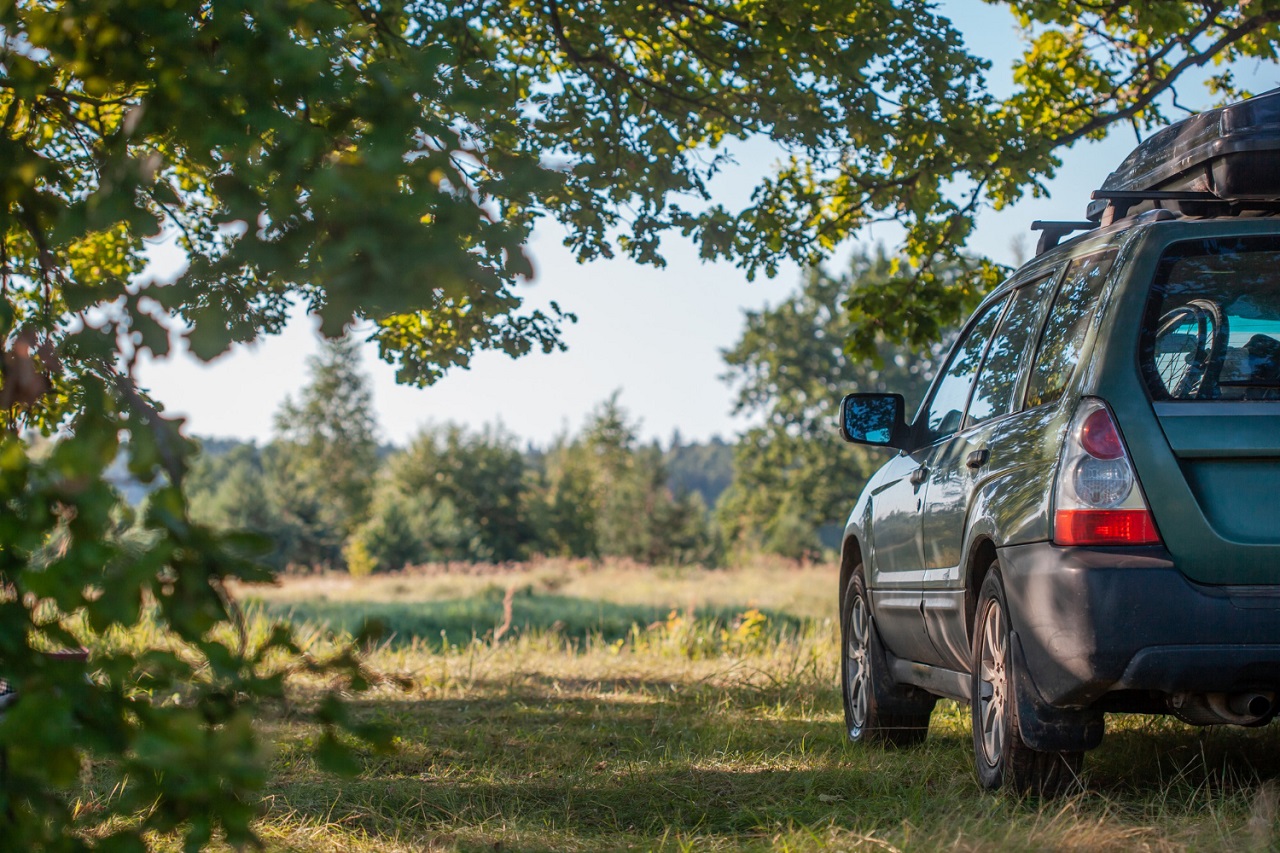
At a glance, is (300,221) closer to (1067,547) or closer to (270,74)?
(270,74)

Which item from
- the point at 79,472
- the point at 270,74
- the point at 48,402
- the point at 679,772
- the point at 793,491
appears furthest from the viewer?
the point at 793,491

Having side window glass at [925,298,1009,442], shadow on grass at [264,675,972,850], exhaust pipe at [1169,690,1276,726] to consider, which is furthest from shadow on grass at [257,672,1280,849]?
side window glass at [925,298,1009,442]

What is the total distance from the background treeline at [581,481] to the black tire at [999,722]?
127 feet

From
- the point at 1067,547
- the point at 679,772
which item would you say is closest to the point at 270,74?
the point at 1067,547

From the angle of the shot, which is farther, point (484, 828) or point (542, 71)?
point (542, 71)

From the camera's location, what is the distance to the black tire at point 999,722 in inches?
152

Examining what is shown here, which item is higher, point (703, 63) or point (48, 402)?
point (703, 63)

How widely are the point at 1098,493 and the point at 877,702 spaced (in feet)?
7.71

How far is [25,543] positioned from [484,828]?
7.80 feet

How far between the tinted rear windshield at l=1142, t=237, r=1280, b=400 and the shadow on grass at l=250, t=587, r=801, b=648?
32.1 feet

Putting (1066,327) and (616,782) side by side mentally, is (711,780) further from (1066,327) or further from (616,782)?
(1066,327)

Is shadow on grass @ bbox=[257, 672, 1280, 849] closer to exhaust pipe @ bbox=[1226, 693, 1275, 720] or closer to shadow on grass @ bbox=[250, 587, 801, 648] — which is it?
exhaust pipe @ bbox=[1226, 693, 1275, 720]

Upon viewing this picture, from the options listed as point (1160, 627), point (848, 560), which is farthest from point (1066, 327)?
point (848, 560)

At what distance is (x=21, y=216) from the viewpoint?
2.64m
